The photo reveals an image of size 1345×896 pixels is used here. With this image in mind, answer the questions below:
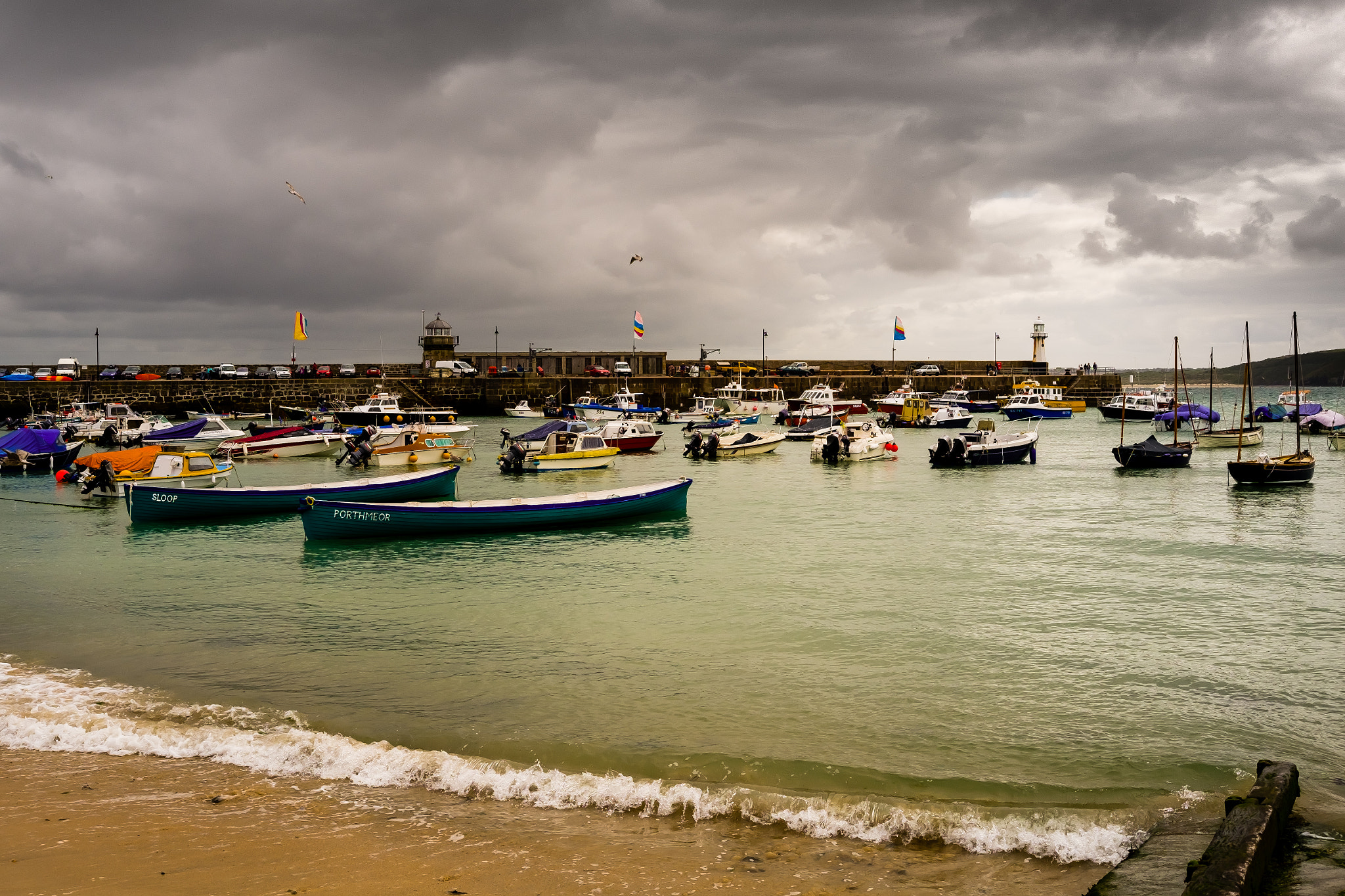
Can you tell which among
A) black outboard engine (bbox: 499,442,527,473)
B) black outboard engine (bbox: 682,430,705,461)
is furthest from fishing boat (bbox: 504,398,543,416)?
black outboard engine (bbox: 499,442,527,473)

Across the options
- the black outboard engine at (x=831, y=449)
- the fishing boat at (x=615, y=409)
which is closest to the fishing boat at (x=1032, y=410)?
the fishing boat at (x=615, y=409)

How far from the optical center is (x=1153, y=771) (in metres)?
8.42

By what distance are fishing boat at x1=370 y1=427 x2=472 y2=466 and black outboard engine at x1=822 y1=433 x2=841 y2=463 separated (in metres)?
16.7

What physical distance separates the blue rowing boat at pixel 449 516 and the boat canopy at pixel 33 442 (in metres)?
25.8

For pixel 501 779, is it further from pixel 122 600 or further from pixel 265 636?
pixel 122 600

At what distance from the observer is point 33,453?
128 feet

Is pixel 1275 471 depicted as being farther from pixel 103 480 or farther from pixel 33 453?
pixel 33 453

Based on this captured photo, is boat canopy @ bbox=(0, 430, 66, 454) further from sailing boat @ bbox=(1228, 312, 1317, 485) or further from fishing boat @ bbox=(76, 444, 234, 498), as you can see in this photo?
sailing boat @ bbox=(1228, 312, 1317, 485)

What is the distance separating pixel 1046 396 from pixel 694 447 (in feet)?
159

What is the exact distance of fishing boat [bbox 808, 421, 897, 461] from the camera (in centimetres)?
4197

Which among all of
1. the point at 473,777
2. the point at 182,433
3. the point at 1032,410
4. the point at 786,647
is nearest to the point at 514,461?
the point at 182,433

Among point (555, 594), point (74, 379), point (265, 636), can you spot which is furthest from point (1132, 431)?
point (74, 379)

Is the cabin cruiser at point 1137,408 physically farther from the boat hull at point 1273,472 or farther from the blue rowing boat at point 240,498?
the blue rowing boat at point 240,498

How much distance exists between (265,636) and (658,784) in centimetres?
808
